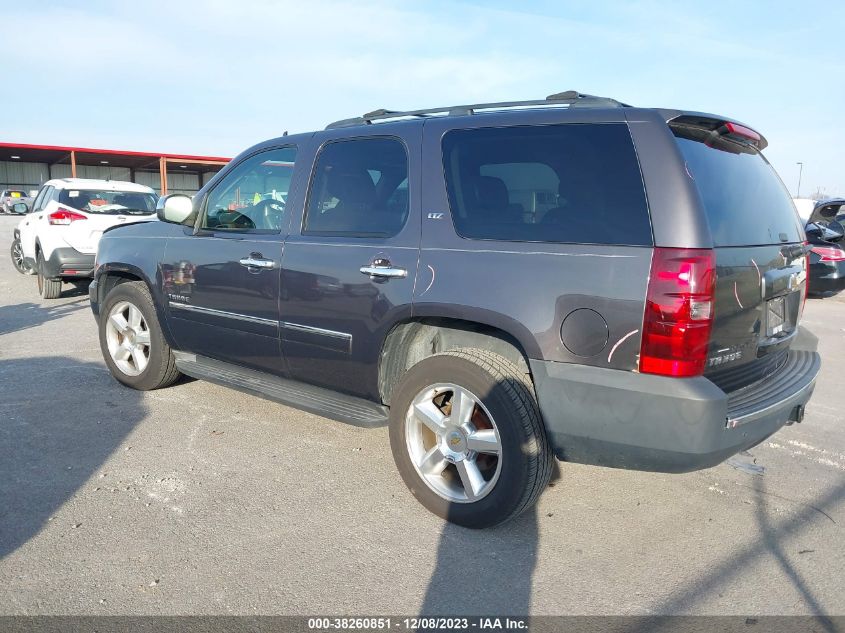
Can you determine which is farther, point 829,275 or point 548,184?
point 829,275

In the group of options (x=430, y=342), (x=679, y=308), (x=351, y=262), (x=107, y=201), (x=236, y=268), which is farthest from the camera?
(x=107, y=201)

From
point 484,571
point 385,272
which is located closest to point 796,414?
point 484,571

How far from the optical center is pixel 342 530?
3102 mm

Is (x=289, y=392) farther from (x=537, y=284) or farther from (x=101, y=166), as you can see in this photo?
(x=101, y=166)

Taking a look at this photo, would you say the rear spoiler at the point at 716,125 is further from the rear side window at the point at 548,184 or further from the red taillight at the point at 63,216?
the red taillight at the point at 63,216

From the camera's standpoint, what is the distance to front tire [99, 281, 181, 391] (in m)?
4.86

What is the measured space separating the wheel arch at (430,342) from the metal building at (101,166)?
3747 centimetres

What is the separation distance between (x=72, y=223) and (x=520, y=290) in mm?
8364

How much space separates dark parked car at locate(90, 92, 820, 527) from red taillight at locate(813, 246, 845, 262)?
23.6 ft

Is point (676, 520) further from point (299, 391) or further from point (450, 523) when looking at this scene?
point (299, 391)

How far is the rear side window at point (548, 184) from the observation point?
2703mm

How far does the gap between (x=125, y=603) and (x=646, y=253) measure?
243cm

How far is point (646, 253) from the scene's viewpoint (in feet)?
8.47

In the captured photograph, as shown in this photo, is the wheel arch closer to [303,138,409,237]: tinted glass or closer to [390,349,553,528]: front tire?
[390,349,553,528]: front tire
